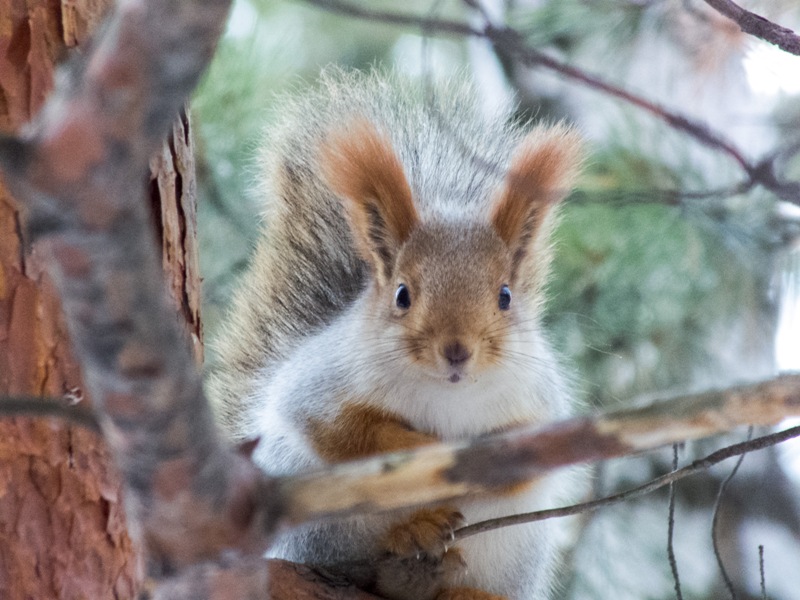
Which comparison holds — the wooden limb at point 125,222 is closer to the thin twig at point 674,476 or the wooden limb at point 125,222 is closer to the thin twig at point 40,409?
the thin twig at point 40,409

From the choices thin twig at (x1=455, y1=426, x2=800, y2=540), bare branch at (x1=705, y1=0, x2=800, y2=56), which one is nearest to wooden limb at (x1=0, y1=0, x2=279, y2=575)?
thin twig at (x1=455, y1=426, x2=800, y2=540)

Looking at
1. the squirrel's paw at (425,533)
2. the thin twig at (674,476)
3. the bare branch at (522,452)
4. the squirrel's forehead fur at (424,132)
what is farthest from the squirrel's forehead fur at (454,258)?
the bare branch at (522,452)

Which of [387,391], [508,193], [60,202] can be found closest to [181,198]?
[387,391]

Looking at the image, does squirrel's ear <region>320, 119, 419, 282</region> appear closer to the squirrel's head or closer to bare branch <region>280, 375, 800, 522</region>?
the squirrel's head

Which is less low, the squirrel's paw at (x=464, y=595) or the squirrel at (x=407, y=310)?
the squirrel at (x=407, y=310)

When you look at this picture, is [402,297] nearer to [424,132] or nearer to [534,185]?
[534,185]

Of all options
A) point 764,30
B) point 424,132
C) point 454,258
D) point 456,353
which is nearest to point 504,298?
point 454,258
